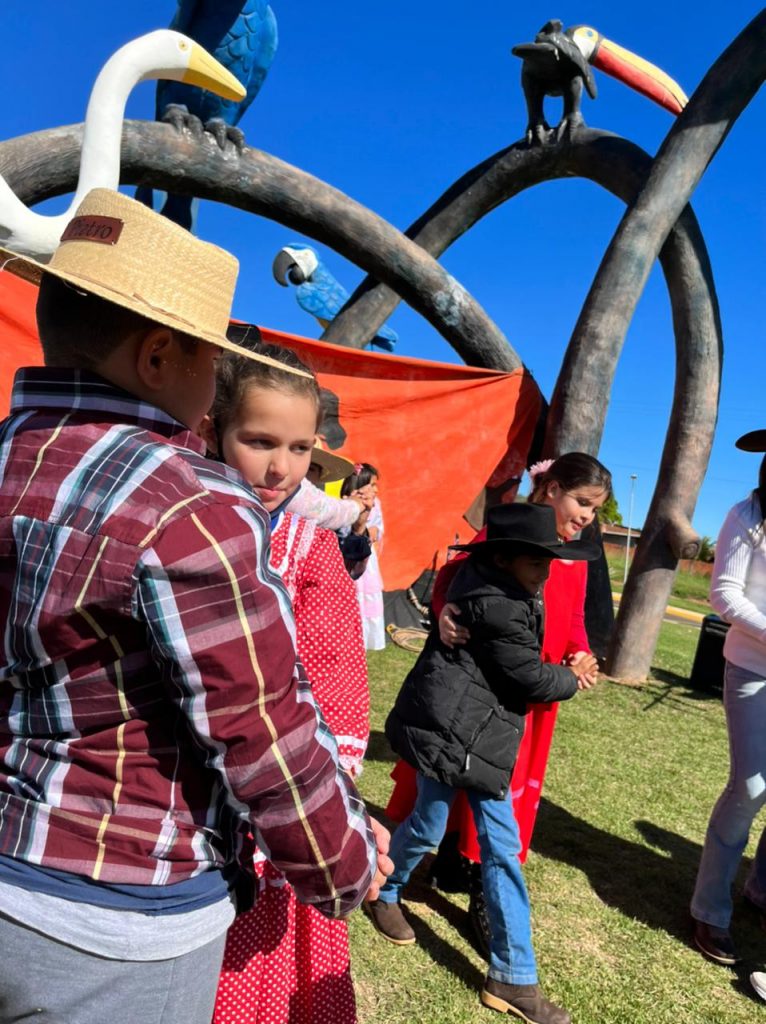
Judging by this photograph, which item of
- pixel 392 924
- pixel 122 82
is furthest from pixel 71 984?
pixel 122 82

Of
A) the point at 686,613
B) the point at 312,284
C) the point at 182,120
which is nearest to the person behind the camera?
the point at 182,120

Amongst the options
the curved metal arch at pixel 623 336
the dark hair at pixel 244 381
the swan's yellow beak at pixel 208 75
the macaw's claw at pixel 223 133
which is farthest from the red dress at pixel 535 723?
the macaw's claw at pixel 223 133

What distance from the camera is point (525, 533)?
2.25m

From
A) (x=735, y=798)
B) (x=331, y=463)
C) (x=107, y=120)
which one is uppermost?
(x=107, y=120)

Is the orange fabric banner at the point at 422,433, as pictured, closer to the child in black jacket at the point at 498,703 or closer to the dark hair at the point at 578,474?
the dark hair at the point at 578,474

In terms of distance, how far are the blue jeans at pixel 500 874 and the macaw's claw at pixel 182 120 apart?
15.9ft

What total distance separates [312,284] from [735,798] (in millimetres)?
9994

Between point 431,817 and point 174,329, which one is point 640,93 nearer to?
point 431,817

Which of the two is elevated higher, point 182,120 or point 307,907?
point 182,120

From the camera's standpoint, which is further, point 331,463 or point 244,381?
point 331,463

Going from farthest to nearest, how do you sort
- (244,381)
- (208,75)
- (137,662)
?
(208,75) → (244,381) → (137,662)

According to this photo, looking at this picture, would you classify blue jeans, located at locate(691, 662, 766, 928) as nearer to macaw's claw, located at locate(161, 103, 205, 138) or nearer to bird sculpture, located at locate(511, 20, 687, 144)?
macaw's claw, located at locate(161, 103, 205, 138)

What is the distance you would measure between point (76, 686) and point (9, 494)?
0.75ft

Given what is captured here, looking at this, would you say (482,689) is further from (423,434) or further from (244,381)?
(423,434)
